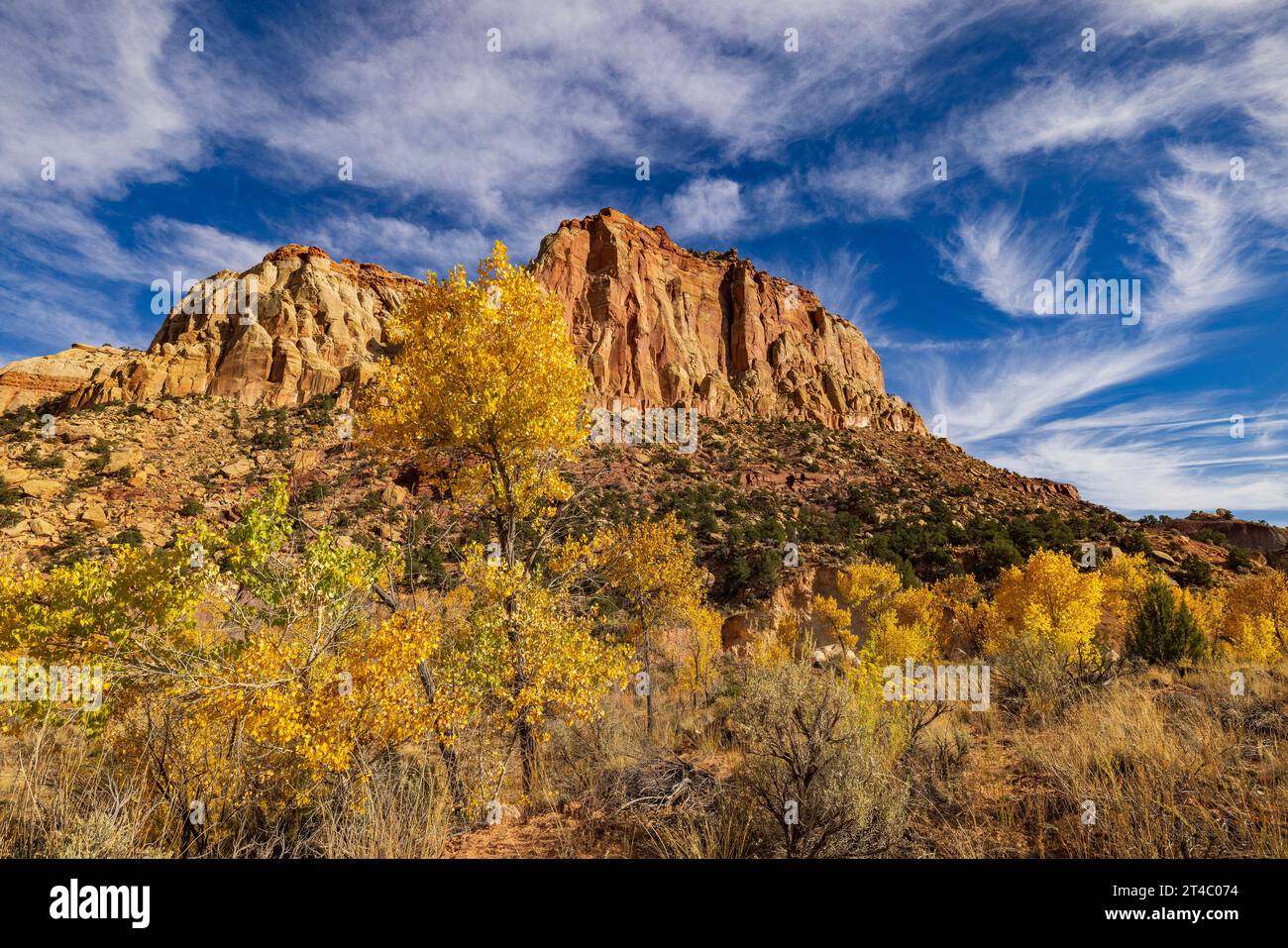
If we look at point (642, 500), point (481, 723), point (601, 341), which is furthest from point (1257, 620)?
point (601, 341)

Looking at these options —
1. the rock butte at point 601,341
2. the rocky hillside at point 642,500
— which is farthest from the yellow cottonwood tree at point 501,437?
the rock butte at point 601,341

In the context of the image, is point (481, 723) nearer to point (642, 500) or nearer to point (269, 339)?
point (642, 500)

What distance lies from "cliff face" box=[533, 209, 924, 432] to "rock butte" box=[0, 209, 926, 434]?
8.2 inches

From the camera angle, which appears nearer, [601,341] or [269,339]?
[269,339]

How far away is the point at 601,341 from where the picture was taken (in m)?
67.6

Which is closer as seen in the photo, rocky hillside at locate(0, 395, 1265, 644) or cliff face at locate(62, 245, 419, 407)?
rocky hillside at locate(0, 395, 1265, 644)

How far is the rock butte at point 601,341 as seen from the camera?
167ft

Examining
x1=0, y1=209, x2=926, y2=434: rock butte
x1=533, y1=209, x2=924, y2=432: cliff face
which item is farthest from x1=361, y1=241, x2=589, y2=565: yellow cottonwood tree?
x1=533, y1=209, x2=924, y2=432: cliff face

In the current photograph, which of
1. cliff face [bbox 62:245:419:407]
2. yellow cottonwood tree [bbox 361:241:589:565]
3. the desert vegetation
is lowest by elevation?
the desert vegetation

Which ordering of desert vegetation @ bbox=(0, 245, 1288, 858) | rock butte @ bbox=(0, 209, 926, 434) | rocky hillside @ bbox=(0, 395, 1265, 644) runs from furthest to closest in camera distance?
rock butte @ bbox=(0, 209, 926, 434)
rocky hillside @ bbox=(0, 395, 1265, 644)
desert vegetation @ bbox=(0, 245, 1288, 858)

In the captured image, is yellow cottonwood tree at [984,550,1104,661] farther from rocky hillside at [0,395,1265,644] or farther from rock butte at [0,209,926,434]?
rock butte at [0,209,926,434]

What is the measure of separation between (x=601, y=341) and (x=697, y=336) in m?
16.0

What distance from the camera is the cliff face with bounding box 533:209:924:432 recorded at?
6819 cm
